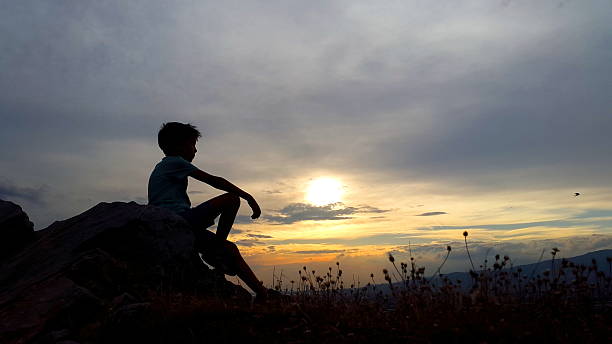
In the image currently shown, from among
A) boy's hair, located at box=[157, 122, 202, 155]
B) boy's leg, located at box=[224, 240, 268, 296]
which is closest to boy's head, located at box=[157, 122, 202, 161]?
boy's hair, located at box=[157, 122, 202, 155]

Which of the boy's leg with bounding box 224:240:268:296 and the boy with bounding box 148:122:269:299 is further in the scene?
the boy with bounding box 148:122:269:299

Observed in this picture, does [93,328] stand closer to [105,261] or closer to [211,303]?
[211,303]

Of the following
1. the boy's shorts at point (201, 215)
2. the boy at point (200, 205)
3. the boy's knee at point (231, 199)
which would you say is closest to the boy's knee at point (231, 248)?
the boy at point (200, 205)

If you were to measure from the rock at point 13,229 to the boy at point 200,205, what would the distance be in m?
2.49

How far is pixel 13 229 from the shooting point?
27.4ft

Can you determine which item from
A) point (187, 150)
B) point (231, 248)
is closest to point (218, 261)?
point (231, 248)

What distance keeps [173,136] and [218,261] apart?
2.14 meters

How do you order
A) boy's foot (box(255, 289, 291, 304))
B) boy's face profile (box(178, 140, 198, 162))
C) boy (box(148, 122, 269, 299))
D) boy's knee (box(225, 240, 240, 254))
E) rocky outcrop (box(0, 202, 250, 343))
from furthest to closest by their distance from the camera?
1. boy's face profile (box(178, 140, 198, 162))
2. boy's knee (box(225, 240, 240, 254))
3. boy (box(148, 122, 269, 299))
4. boy's foot (box(255, 289, 291, 304))
5. rocky outcrop (box(0, 202, 250, 343))

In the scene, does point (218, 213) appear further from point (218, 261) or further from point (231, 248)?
point (218, 261)

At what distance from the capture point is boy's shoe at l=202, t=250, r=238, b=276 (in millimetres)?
7654

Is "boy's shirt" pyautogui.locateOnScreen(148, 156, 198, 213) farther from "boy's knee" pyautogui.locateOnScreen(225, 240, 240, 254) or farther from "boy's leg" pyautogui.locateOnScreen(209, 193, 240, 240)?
"boy's knee" pyautogui.locateOnScreen(225, 240, 240, 254)

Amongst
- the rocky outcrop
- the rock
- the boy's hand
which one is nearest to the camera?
the rocky outcrop

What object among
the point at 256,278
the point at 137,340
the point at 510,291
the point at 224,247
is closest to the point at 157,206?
the point at 224,247

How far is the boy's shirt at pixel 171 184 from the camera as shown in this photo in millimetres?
7270
